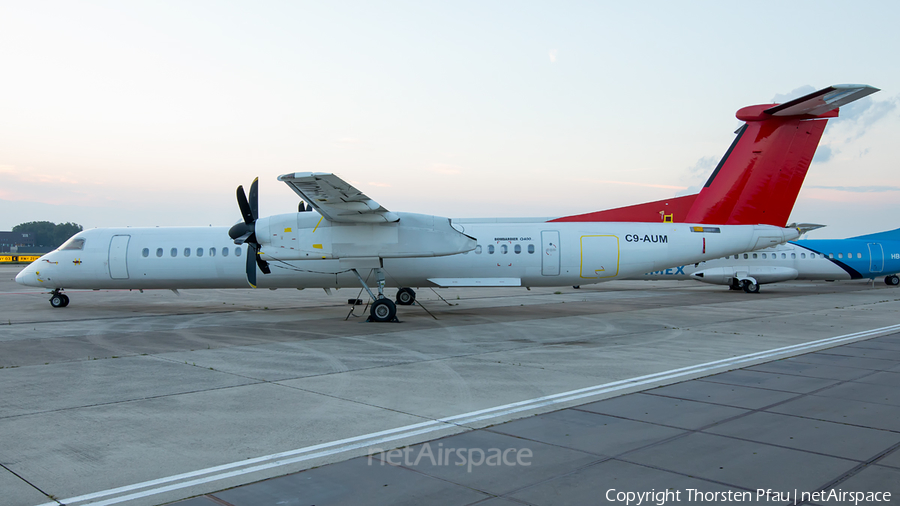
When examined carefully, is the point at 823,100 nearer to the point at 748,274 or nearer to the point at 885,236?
the point at 748,274

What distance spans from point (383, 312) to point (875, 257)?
28071 millimetres

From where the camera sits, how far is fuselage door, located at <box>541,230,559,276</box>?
18172mm

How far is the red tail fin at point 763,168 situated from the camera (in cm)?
1766

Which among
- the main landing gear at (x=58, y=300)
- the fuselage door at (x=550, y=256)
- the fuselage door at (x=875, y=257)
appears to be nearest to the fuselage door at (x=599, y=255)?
the fuselage door at (x=550, y=256)

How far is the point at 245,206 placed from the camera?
53.6 ft

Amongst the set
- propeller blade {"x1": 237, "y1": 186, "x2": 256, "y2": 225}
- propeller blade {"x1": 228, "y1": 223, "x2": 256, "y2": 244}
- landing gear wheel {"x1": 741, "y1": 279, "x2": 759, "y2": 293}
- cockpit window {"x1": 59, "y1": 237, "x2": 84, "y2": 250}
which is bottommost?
landing gear wheel {"x1": 741, "y1": 279, "x2": 759, "y2": 293}

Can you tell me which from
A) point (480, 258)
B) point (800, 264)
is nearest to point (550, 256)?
point (480, 258)

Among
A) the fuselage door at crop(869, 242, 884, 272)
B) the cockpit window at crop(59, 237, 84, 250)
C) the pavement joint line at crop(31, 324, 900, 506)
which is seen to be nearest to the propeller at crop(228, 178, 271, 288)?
the cockpit window at crop(59, 237, 84, 250)

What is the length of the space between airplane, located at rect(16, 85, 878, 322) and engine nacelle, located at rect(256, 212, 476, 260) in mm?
28

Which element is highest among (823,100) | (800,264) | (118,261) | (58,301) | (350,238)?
(823,100)

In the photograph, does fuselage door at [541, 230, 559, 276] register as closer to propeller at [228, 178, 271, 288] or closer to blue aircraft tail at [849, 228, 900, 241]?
propeller at [228, 178, 271, 288]

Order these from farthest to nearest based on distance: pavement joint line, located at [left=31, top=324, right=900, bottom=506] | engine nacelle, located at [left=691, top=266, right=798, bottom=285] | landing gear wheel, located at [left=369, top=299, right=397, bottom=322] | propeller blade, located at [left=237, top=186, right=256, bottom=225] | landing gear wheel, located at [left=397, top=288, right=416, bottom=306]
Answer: engine nacelle, located at [left=691, top=266, right=798, bottom=285]
landing gear wheel, located at [left=397, top=288, right=416, bottom=306]
landing gear wheel, located at [left=369, top=299, right=397, bottom=322]
propeller blade, located at [left=237, top=186, right=256, bottom=225]
pavement joint line, located at [left=31, top=324, right=900, bottom=506]
